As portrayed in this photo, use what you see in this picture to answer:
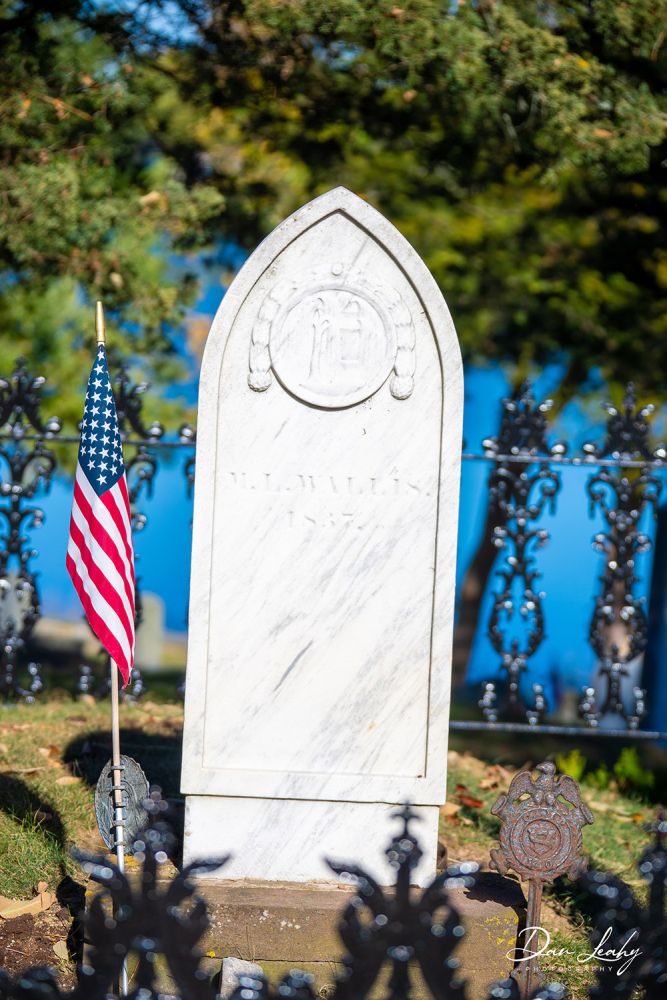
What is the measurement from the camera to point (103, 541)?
163 inches

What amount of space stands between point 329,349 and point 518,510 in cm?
346

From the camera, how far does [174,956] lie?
8.09ft

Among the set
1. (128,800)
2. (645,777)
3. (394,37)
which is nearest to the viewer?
(128,800)

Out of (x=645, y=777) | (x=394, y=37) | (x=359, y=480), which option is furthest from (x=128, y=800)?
(x=394, y=37)

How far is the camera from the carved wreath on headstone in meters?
4.14

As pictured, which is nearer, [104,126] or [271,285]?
[271,285]

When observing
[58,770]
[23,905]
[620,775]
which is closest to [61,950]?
[23,905]

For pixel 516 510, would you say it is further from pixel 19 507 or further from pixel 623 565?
pixel 19 507

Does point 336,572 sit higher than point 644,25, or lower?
lower

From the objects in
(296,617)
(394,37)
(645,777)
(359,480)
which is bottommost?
(645,777)

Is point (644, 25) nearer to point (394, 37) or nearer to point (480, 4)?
point (480, 4)

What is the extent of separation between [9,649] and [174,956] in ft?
17.0

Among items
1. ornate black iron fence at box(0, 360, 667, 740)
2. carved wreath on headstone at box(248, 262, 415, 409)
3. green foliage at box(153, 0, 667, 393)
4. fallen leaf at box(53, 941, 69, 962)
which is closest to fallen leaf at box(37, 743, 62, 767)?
ornate black iron fence at box(0, 360, 667, 740)

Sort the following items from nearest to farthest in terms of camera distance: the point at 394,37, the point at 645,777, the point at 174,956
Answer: the point at 174,956 < the point at 394,37 < the point at 645,777
